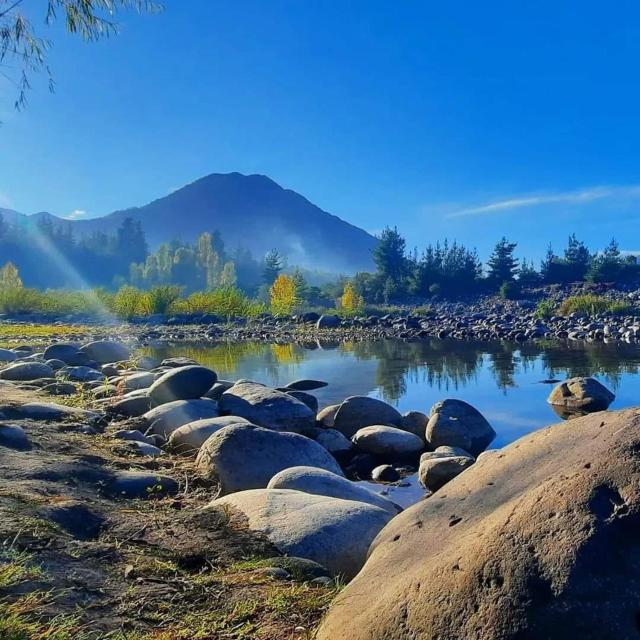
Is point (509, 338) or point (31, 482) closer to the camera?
point (31, 482)

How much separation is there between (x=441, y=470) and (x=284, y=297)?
4342cm

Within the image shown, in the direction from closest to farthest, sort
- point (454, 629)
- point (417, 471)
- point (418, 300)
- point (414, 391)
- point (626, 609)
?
1. point (626, 609)
2. point (454, 629)
3. point (417, 471)
4. point (414, 391)
5. point (418, 300)

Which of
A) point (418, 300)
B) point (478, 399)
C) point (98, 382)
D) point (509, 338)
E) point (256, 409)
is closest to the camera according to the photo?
point (256, 409)

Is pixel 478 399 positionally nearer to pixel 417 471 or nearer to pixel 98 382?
pixel 417 471

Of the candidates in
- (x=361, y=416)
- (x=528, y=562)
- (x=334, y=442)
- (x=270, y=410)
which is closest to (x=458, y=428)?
(x=361, y=416)

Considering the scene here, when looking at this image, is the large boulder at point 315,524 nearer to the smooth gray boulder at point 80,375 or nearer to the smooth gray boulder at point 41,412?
the smooth gray boulder at point 41,412

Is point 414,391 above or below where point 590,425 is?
below

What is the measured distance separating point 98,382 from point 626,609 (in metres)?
11.1

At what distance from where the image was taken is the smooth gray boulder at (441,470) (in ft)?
22.5

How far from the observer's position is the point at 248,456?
564 centimetres

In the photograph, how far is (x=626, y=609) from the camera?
1.95 meters

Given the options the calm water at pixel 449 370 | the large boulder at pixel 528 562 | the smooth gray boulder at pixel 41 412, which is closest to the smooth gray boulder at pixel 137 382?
the smooth gray boulder at pixel 41 412

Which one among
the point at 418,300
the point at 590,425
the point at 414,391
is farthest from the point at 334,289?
the point at 590,425

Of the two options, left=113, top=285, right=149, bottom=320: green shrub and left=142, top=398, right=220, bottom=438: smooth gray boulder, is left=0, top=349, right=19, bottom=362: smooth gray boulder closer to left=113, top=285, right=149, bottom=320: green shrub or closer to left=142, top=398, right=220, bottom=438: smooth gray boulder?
left=142, top=398, right=220, bottom=438: smooth gray boulder
